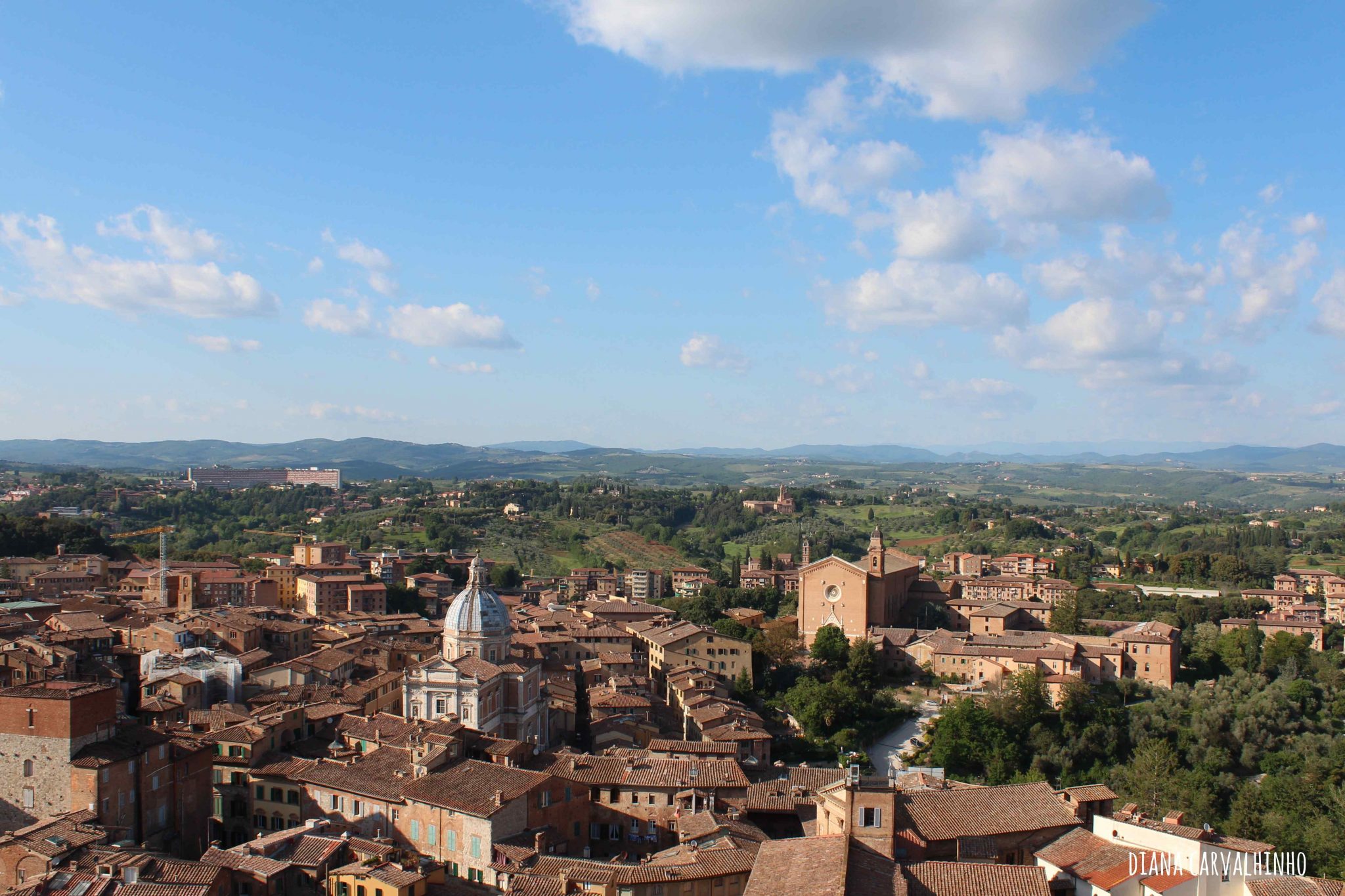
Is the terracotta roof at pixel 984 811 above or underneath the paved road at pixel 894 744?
above

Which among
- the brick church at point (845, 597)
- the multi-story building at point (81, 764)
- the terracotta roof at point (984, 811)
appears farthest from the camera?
the brick church at point (845, 597)

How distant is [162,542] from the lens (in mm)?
54500

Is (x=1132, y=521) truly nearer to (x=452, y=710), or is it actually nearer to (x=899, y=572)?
(x=899, y=572)

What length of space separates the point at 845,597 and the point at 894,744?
15037mm

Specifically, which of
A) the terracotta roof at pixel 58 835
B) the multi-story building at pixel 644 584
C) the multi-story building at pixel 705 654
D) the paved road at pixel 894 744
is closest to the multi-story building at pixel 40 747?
the terracotta roof at pixel 58 835

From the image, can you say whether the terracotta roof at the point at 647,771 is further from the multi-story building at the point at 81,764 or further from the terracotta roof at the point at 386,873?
the multi-story building at the point at 81,764

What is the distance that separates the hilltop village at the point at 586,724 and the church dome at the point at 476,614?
84 mm

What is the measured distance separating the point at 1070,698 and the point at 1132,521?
335 feet

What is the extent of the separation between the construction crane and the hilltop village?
2.75ft

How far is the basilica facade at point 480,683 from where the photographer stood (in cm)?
3142

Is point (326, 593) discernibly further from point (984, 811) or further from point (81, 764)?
point (984, 811)

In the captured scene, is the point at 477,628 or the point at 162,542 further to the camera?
the point at 162,542

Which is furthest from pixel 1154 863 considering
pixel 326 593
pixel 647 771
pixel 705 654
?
pixel 326 593

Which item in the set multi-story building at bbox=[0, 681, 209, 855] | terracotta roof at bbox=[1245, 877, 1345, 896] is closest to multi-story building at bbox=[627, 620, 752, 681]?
multi-story building at bbox=[0, 681, 209, 855]
